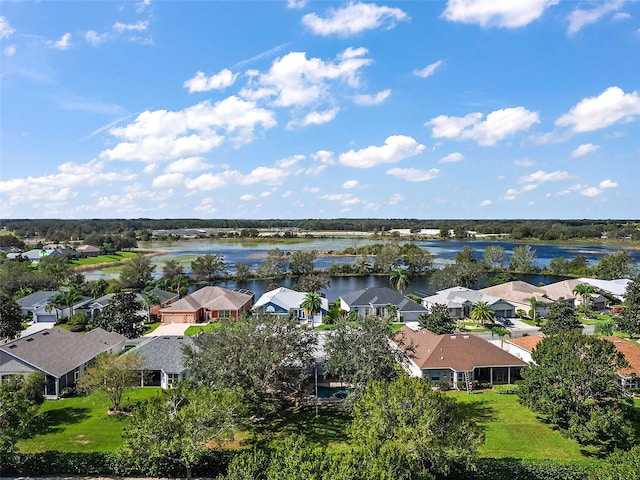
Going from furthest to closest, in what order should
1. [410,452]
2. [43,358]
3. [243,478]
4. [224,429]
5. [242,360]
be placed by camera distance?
[43,358]
[242,360]
[224,429]
[410,452]
[243,478]

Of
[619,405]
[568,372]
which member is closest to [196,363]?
[568,372]

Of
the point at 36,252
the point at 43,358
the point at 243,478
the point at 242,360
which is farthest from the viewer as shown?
the point at 36,252

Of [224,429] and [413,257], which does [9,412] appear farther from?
[413,257]

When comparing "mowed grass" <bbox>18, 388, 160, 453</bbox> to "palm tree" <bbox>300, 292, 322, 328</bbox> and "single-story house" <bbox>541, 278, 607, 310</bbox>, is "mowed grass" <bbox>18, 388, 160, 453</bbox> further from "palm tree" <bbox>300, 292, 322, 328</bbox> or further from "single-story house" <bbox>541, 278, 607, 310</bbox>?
"single-story house" <bbox>541, 278, 607, 310</bbox>

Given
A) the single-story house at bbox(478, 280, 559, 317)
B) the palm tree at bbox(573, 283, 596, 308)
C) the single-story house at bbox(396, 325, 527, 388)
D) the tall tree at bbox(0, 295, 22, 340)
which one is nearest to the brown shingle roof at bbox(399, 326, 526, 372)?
the single-story house at bbox(396, 325, 527, 388)

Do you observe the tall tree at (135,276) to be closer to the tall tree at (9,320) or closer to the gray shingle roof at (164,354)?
the tall tree at (9,320)

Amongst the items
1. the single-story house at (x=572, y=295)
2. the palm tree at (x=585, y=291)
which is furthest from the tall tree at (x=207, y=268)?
the palm tree at (x=585, y=291)

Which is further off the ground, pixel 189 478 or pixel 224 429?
pixel 224 429
